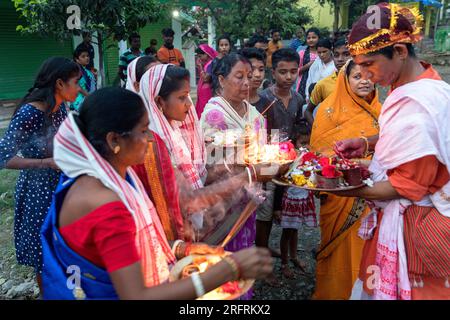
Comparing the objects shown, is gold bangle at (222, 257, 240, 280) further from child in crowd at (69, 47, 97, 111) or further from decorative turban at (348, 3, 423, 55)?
child in crowd at (69, 47, 97, 111)

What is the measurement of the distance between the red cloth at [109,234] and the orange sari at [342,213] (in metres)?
2.19

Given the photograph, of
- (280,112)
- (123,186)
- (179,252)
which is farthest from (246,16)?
(123,186)

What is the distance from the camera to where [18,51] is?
12.2m

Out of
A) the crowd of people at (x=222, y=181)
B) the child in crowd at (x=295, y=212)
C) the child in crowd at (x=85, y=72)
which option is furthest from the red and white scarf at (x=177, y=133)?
the child in crowd at (x=85, y=72)

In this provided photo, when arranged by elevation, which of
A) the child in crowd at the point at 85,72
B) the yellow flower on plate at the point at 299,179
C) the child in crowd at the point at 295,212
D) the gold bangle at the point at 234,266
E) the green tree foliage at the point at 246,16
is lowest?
the child in crowd at the point at 295,212

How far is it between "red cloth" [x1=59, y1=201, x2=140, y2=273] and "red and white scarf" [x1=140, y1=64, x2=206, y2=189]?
964mm

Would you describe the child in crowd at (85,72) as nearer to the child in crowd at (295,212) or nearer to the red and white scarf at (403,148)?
the child in crowd at (295,212)

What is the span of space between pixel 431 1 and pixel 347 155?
74.9 ft

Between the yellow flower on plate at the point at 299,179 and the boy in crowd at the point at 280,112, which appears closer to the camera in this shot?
the yellow flower on plate at the point at 299,179

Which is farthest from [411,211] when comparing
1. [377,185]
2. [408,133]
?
[408,133]

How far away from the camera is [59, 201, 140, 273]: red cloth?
1501mm

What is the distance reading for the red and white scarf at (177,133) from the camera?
8.16 ft

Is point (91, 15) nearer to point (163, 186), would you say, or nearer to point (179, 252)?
point (163, 186)

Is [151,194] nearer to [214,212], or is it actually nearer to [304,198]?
[214,212]
